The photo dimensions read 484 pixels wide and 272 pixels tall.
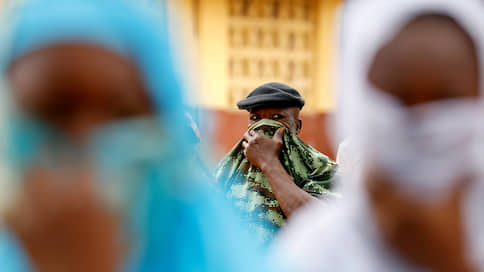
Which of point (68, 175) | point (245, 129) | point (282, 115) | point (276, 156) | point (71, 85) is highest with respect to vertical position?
point (71, 85)

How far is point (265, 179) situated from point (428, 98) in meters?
2.06

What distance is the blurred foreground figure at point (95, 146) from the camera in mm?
852

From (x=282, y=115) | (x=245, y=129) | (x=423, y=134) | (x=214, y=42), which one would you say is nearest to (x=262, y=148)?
(x=282, y=115)

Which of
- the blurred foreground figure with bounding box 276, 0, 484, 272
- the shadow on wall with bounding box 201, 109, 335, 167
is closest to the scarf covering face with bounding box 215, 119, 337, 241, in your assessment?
the blurred foreground figure with bounding box 276, 0, 484, 272

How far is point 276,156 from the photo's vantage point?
9.83 feet

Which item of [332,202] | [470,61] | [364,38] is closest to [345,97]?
[364,38]

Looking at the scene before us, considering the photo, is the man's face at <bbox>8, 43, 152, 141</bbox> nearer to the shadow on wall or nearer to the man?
the man

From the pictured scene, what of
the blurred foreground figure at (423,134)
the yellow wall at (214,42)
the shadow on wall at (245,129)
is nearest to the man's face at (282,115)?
the blurred foreground figure at (423,134)

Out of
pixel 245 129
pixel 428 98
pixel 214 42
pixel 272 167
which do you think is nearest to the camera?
pixel 428 98

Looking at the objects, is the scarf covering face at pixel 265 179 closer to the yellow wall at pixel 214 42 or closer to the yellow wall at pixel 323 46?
the yellow wall at pixel 214 42

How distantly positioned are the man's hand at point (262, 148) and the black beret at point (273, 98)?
17 cm

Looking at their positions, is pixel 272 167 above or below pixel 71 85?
below

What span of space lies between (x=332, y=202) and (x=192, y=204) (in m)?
1.92

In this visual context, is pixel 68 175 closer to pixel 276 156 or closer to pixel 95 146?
pixel 95 146
